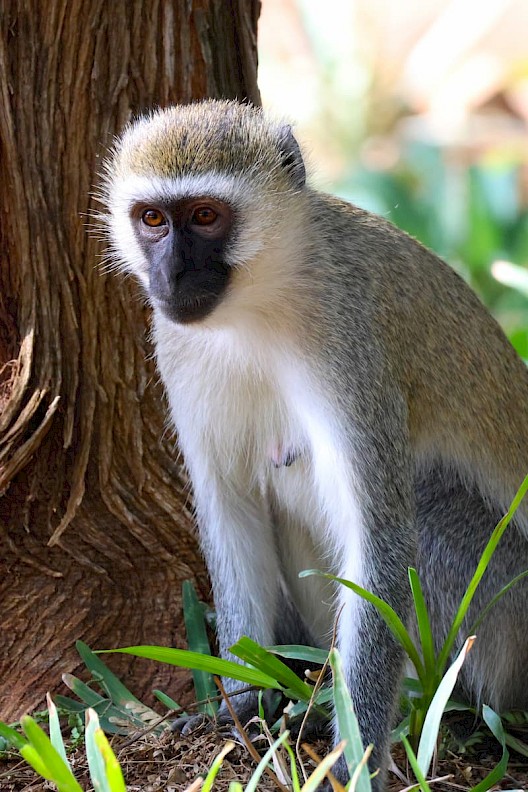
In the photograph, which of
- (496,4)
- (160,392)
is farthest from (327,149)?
(160,392)

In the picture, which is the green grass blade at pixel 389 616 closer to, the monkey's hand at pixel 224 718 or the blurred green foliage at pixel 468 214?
the monkey's hand at pixel 224 718

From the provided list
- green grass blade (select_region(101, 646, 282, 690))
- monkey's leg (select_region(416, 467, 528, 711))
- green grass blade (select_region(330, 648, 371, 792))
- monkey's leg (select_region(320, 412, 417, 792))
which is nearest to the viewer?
green grass blade (select_region(330, 648, 371, 792))

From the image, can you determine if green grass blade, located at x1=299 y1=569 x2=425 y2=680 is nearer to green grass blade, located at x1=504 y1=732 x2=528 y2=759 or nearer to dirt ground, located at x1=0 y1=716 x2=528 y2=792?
dirt ground, located at x1=0 y1=716 x2=528 y2=792

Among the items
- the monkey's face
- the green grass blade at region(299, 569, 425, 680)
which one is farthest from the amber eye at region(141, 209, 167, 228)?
the green grass blade at region(299, 569, 425, 680)

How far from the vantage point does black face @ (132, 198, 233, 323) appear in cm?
322

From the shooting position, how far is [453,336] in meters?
3.89

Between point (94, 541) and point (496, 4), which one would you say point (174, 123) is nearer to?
point (94, 541)

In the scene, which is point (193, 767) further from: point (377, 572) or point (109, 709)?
point (377, 572)

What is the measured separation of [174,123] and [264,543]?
5.55 ft

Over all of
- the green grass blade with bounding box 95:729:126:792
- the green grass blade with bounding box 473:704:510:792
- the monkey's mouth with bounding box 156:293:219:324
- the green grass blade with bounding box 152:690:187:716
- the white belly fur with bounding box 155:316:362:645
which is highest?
the monkey's mouth with bounding box 156:293:219:324

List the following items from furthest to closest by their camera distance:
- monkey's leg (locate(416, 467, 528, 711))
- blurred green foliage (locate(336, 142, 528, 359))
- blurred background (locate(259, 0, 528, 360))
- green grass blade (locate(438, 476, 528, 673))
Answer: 1. blurred background (locate(259, 0, 528, 360))
2. blurred green foliage (locate(336, 142, 528, 359))
3. monkey's leg (locate(416, 467, 528, 711))
4. green grass blade (locate(438, 476, 528, 673))

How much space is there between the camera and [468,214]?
862 cm

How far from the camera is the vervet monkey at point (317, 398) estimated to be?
10.9 ft

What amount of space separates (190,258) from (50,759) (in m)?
1.57
